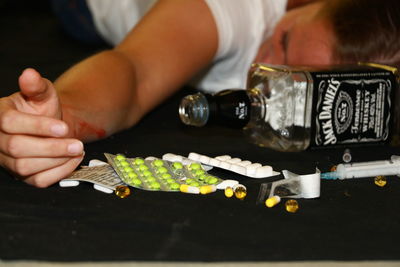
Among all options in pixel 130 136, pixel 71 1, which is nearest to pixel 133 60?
pixel 130 136

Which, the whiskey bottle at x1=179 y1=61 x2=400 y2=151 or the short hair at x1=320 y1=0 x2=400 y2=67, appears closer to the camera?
the whiskey bottle at x1=179 y1=61 x2=400 y2=151

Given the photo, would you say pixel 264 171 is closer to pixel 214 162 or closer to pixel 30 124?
pixel 214 162

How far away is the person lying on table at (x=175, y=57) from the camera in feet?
2.43

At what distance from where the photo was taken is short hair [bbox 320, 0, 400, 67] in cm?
99

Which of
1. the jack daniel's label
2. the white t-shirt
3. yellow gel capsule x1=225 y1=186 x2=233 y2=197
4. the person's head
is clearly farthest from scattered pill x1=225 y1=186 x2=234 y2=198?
the white t-shirt

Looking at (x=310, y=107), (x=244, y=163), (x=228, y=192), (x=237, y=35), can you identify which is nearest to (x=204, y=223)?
(x=228, y=192)

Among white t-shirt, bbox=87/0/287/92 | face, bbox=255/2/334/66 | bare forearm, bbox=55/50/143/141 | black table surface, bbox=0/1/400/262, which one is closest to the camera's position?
black table surface, bbox=0/1/400/262

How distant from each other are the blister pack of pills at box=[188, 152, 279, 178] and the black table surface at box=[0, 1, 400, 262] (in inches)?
0.4

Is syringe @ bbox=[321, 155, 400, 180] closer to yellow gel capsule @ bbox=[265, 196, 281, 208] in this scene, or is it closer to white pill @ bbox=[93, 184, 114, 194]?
yellow gel capsule @ bbox=[265, 196, 281, 208]

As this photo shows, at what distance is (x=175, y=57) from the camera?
3.57ft

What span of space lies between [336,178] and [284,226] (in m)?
0.18

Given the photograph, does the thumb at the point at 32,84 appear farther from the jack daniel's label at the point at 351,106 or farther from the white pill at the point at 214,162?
the jack daniel's label at the point at 351,106

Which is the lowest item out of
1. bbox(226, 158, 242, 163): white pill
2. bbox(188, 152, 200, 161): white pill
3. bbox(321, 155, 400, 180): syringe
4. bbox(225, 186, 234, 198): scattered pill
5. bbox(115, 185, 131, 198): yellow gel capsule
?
bbox(321, 155, 400, 180): syringe

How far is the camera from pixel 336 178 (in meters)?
0.81
